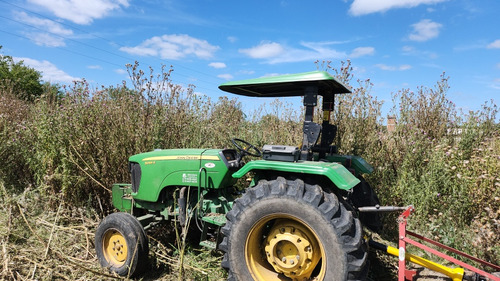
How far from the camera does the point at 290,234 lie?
275 cm

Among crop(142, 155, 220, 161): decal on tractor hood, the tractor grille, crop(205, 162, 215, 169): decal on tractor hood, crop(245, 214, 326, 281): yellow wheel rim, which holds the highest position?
crop(142, 155, 220, 161): decal on tractor hood

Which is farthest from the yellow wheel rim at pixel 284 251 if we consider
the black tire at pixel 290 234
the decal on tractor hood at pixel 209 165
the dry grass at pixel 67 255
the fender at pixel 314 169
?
the decal on tractor hood at pixel 209 165

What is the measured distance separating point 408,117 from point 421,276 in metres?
3.27

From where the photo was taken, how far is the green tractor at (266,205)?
2.52 m

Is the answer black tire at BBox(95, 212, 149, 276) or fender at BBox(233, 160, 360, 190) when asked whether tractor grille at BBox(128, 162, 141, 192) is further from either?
fender at BBox(233, 160, 360, 190)

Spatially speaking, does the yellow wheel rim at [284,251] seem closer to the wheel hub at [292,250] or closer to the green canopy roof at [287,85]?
the wheel hub at [292,250]

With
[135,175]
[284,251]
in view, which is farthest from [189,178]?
[284,251]

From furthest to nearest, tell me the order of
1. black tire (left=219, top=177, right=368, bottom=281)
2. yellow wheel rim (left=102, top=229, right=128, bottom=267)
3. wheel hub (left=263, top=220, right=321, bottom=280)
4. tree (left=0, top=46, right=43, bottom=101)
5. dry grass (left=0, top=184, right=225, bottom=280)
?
tree (left=0, top=46, right=43, bottom=101) < yellow wheel rim (left=102, top=229, right=128, bottom=267) < dry grass (left=0, top=184, right=225, bottom=280) < wheel hub (left=263, top=220, right=321, bottom=280) < black tire (left=219, top=177, right=368, bottom=281)

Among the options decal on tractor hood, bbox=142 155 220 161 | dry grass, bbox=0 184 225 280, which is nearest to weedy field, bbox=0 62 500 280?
dry grass, bbox=0 184 225 280

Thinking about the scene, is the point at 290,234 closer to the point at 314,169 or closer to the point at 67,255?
the point at 314,169

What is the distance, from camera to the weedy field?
3557 millimetres

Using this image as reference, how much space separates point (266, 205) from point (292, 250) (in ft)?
1.54

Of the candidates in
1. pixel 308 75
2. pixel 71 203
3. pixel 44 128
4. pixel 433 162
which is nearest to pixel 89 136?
pixel 44 128

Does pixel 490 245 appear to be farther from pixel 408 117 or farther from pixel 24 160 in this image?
pixel 24 160
